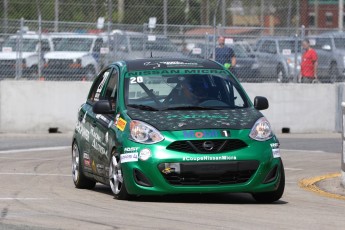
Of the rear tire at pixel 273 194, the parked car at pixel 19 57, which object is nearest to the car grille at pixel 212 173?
the rear tire at pixel 273 194

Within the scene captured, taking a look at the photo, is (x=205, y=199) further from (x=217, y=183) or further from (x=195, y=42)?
(x=195, y=42)

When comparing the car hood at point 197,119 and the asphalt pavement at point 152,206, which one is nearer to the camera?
the asphalt pavement at point 152,206

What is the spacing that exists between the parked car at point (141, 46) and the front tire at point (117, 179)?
1273 centimetres

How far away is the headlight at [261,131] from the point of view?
1076cm

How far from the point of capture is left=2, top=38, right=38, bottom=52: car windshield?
22.9 m

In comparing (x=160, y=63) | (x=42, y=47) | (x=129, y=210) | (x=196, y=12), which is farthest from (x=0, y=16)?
(x=129, y=210)

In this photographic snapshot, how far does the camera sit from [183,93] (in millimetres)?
11586

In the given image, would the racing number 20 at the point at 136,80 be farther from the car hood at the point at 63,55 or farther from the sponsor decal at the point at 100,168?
the car hood at the point at 63,55

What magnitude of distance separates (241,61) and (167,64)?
500 inches

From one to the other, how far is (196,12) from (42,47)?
5814 mm

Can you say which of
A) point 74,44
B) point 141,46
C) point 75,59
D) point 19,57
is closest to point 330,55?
point 141,46

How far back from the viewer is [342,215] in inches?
391

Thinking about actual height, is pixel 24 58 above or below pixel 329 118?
above

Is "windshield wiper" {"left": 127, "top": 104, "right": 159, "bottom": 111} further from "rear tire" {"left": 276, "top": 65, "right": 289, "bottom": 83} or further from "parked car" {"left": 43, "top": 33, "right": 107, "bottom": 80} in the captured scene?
"rear tire" {"left": 276, "top": 65, "right": 289, "bottom": 83}
